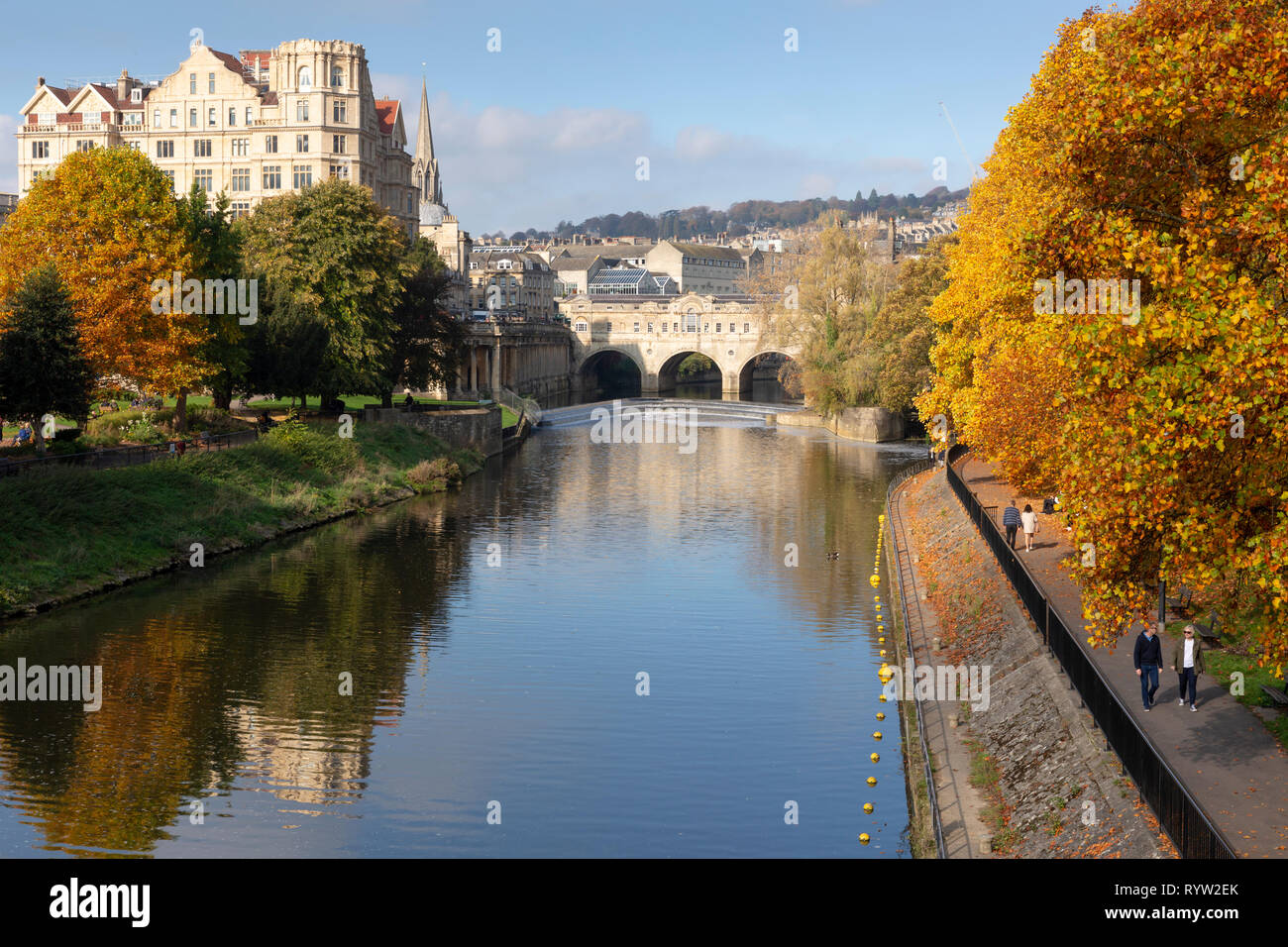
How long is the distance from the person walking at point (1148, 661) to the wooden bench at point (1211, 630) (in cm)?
335

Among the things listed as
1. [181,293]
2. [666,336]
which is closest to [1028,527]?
[181,293]

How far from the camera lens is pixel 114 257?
52594 millimetres

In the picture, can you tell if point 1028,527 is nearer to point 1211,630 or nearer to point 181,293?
point 1211,630

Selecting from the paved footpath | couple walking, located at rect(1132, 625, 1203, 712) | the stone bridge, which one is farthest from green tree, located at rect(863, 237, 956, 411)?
the stone bridge

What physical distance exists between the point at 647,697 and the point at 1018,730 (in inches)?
355

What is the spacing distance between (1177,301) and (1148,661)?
6.33 meters

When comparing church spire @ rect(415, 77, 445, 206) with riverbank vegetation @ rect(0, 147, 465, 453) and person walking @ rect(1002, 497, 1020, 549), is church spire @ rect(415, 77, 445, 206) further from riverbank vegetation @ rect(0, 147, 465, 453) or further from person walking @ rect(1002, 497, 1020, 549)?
person walking @ rect(1002, 497, 1020, 549)

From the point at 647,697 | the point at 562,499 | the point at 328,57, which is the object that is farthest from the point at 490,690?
the point at 328,57

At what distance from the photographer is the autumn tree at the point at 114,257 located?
51.4 m

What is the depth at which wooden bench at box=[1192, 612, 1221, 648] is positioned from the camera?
2492 cm

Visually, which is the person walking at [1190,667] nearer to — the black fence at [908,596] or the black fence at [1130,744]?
the black fence at [1130,744]

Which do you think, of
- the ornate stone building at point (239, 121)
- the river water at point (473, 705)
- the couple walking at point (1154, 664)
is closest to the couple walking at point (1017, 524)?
the river water at point (473, 705)

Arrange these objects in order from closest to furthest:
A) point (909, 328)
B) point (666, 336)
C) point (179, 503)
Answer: point (179, 503) < point (909, 328) < point (666, 336)

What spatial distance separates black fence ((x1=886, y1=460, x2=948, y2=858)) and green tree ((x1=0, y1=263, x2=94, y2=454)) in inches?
1122
